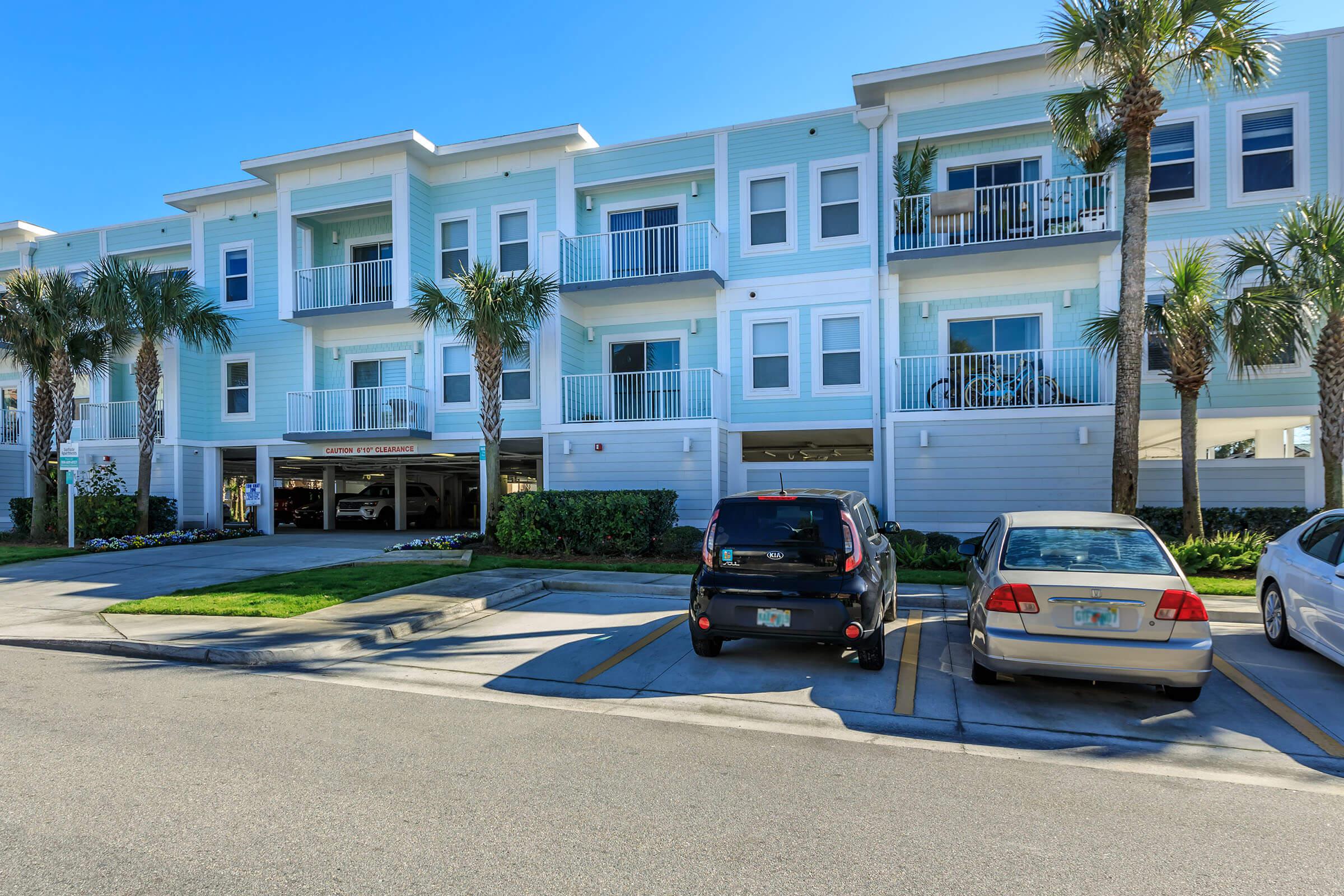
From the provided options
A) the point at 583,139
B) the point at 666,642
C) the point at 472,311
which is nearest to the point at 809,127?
the point at 583,139

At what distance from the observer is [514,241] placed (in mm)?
18906

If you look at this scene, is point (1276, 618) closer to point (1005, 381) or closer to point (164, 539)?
point (1005, 381)

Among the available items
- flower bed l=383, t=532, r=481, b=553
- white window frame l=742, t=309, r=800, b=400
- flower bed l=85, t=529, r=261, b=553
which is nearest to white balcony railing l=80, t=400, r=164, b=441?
flower bed l=85, t=529, r=261, b=553

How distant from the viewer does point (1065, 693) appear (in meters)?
6.36

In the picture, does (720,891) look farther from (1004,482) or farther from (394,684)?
(1004,482)

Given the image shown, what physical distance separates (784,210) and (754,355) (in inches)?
124

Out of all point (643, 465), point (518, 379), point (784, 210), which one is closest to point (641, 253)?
point (784, 210)

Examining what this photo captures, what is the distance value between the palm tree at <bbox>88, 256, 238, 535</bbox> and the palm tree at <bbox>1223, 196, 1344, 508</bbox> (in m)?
21.2

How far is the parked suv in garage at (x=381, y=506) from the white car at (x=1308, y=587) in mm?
22051

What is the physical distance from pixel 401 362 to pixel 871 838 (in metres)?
18.5

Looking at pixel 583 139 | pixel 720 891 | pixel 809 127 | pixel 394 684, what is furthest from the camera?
pixel 583 139

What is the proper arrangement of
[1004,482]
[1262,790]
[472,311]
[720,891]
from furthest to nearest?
[472,311]
[1004,482]
[1262,790]
[720,891]

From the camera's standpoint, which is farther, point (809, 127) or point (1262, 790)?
point (809, 127)

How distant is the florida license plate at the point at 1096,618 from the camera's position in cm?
573
